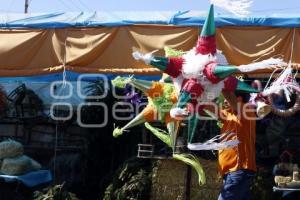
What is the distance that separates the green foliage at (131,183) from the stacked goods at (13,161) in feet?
3.34

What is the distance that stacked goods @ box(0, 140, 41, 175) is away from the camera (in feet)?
19.9

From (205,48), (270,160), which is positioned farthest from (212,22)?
(270,160)

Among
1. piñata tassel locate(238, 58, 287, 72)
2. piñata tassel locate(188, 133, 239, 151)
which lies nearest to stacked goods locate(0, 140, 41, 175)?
piñata tassel locate(188, 133, 239, 151)

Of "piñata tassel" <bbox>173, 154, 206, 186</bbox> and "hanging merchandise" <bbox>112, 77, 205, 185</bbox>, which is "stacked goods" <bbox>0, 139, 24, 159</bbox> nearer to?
"hanging merchandise" <bbox>112, 77, 205, 185</bbox>

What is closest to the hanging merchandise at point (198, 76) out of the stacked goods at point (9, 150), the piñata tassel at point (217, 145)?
the piñata tassel at point (217, 145)

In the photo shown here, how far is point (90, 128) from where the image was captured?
23.8 ft

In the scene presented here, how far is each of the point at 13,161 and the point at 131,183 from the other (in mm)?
1430

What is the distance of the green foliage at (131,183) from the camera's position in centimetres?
558

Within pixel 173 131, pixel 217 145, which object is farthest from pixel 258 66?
pixel 173 131

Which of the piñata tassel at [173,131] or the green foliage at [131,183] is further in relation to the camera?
the green foliage at [131,183]

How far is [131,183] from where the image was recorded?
5.65 m

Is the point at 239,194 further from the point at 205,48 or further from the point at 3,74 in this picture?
the point at 3,74

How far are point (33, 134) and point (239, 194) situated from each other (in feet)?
15.7

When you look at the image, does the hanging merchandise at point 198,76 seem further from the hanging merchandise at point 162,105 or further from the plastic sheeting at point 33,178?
the plastic sheeting at point 33,178
